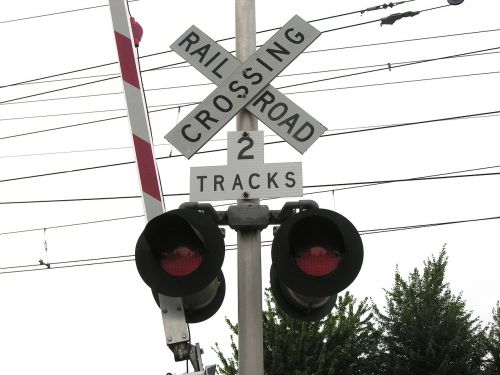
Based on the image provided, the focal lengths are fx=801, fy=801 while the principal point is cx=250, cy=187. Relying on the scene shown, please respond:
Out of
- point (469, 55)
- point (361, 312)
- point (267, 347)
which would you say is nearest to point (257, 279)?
point (469, 55)

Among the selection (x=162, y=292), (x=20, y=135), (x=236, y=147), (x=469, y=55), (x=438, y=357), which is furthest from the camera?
(x=438, y=357)

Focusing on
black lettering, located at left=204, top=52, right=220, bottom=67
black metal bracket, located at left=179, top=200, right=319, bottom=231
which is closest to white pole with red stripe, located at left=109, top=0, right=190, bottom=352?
black metal bracket, located at left=179, top=200, right=319, bottom=231

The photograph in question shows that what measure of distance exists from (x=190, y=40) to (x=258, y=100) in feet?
1.75

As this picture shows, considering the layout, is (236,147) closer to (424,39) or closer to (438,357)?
(424,39)

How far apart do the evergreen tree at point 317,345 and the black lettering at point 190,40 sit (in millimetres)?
19028

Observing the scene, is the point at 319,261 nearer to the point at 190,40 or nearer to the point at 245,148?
the point at 245,148

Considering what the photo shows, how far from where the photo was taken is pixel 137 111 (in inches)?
152

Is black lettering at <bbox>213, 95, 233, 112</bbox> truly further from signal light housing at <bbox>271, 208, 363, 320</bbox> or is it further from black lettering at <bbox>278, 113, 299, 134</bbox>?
signal light housing at <bbox>271, 208, 363, 320</bbox>

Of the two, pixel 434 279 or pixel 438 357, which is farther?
pixel 434 279

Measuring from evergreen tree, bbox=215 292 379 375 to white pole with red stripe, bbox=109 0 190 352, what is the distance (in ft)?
63.3

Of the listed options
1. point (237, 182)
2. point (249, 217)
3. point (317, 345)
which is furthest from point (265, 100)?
point (317, 345)

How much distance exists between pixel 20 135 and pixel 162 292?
9.70 metres

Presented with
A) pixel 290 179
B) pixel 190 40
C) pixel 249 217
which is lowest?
pixel 249 217

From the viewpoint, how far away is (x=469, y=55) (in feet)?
38.1
